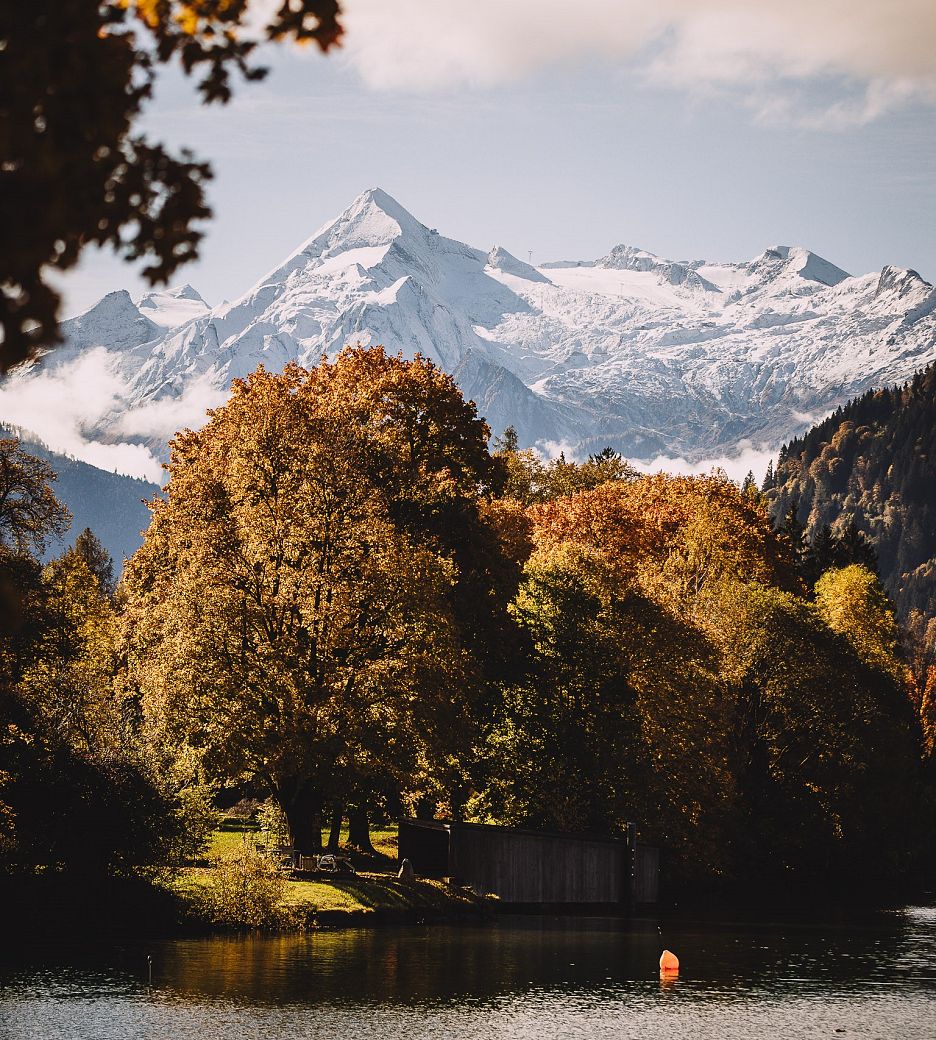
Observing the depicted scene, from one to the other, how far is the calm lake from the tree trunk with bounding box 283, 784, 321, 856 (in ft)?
24.7

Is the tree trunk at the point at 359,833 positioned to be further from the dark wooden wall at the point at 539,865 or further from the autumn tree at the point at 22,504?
the autumn tree at the point at 22,504

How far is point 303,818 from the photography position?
5375 cm

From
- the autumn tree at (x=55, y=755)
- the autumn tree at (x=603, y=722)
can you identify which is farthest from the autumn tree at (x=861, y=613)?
the autumn tree at (x=55, y=755)

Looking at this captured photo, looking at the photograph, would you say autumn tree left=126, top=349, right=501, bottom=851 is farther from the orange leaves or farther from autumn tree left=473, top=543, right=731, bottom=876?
the orange leaves

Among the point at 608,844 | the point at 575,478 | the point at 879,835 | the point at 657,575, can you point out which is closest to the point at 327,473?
the point at 608,844

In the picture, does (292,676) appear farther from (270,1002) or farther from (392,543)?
(270,1002)

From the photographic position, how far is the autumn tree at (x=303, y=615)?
163 ft

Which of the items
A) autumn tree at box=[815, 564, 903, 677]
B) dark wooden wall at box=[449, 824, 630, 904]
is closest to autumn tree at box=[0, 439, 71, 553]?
dark wooden wall at box=[449, 824, 630, 904]

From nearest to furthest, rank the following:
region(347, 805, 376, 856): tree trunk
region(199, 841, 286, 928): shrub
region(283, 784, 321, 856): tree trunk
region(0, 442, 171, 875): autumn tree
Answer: region(0, 442, 171, 875): autumn tree, region(199, 841, 286, 928): shrub, region(283, 784, 321, 856): tree trunk, region(347, 805, 376, 856): tree trunk

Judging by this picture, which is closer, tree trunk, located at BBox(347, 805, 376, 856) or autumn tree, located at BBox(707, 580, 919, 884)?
tree trunk, located at BBox(347, 805, 376, 856)

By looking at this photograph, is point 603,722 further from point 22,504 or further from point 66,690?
point 22,504

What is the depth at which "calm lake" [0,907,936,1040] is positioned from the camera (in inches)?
1134

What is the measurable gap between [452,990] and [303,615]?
1956 centimetres

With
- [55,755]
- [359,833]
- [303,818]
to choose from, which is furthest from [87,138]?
[359,833]
